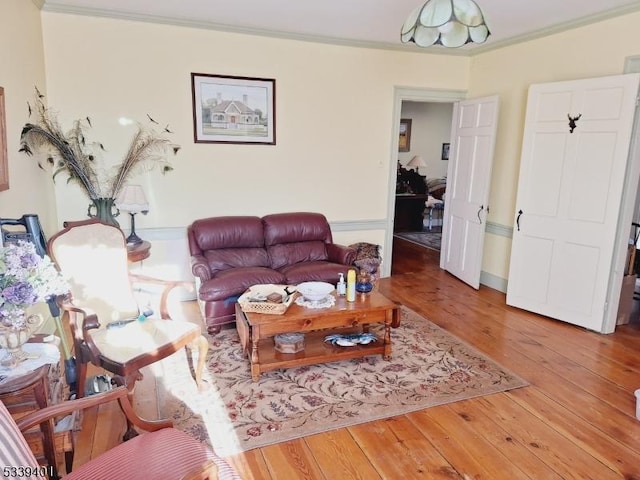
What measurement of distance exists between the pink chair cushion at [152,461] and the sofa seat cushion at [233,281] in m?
2.08

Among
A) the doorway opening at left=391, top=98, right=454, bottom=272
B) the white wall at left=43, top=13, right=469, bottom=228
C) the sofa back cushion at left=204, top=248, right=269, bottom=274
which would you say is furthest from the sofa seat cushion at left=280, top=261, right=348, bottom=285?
the doorway opening at left=391, top=98, right=454, bottom=272

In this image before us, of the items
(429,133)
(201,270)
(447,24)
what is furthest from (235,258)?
(429,133)

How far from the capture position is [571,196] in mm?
3887

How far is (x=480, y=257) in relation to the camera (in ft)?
16.1

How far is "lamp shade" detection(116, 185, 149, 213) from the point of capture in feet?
12.5

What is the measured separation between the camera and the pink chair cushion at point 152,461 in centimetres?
142

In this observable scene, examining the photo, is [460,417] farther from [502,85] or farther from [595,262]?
[502,85]

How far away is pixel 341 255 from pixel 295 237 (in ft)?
1.76

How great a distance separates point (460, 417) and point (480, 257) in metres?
2.69

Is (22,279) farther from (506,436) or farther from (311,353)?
(506,436)

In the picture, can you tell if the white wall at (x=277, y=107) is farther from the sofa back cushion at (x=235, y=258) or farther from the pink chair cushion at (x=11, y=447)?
the pink chair cushion at (x=11, y=447)

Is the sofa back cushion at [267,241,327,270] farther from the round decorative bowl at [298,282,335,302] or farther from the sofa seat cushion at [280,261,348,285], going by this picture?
the round decorative bowl at [298,282,335,302]

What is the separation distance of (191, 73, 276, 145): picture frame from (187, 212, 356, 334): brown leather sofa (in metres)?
0.86

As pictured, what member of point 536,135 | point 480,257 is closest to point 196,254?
point 480,257
